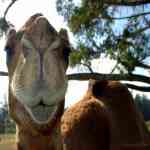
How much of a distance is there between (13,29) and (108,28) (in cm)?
1269

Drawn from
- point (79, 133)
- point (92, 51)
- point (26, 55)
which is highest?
point (26, 55)

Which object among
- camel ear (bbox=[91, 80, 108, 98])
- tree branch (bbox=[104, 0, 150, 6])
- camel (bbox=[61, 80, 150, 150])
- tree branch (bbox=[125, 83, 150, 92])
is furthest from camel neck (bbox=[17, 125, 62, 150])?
tree branch (bbox=[125, 83, 150, 92])

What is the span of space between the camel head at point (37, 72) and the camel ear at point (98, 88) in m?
2.76

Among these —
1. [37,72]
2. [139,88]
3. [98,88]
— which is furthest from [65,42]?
[139,88]

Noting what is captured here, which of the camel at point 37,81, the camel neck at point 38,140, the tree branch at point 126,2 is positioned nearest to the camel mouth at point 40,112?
the camel at point 37,81

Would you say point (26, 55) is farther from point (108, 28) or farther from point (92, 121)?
point (108, 28)

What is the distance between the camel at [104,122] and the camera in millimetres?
4668

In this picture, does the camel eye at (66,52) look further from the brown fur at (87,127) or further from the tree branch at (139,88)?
the tree branch at (139,88)

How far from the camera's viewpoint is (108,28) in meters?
15.1

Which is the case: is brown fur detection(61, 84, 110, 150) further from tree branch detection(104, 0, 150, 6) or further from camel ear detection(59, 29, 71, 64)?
tree branch detection(104, 0, 150, 6)

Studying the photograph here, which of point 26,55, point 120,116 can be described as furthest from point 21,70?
point 120,116

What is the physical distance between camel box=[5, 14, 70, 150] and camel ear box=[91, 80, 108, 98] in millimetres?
2739

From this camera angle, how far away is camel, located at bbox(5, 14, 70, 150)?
2156 mm

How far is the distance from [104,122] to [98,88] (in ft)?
1.71
